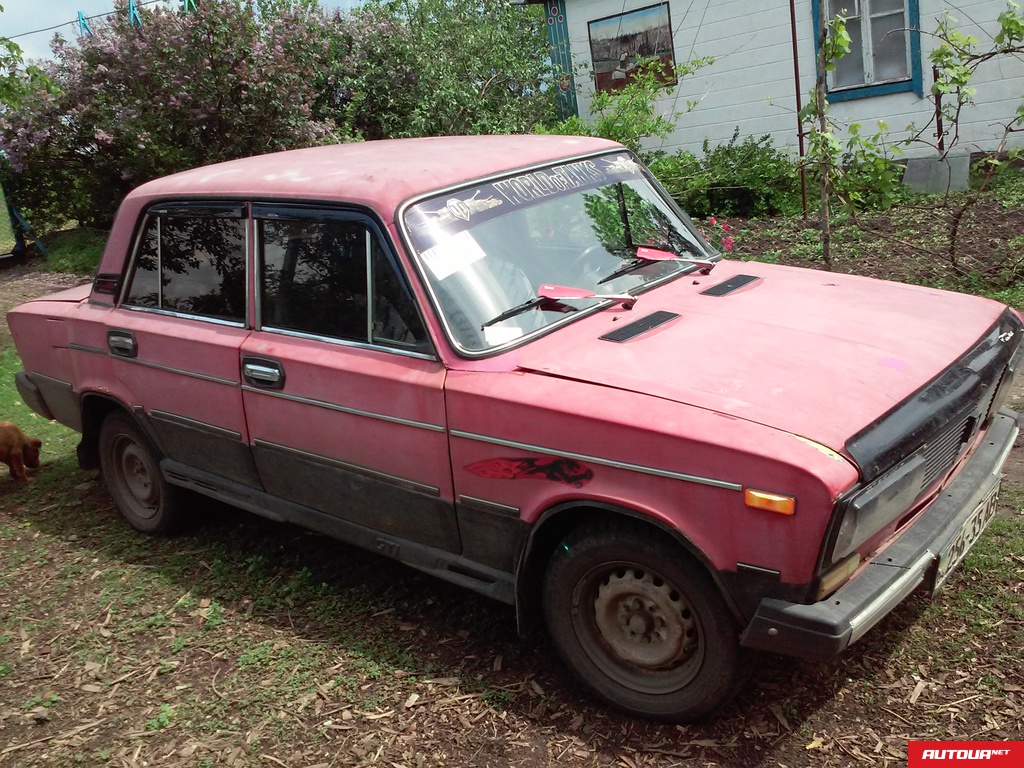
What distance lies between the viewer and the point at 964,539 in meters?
3.13

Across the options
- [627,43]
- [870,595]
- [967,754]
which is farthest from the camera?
[627,43]

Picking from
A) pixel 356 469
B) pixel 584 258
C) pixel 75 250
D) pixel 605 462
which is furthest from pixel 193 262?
pixel 75 250

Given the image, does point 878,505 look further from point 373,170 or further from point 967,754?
point 373,170

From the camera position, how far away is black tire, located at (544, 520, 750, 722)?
2.88m

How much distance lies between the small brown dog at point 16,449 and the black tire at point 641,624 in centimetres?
435

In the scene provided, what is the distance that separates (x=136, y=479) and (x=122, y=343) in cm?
91

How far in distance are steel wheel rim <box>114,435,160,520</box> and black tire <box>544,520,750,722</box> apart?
276 centimetres

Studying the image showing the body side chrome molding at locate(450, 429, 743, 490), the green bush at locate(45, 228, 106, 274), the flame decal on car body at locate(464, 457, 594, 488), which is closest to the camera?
the body side chrome molding at locate(450, 429, 743, 490)

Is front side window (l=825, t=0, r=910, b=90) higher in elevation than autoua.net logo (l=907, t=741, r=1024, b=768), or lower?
higher

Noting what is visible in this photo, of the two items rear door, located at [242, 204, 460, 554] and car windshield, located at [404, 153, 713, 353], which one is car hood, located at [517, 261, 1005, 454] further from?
rear door, located at [242, 204, 460, 554]

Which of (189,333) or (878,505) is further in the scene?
(189,333)

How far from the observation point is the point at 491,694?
3400 millimetres

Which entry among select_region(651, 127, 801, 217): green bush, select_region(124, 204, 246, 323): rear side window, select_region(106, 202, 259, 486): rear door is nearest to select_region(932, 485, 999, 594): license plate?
select_region(106, 202, 259, 486): rear door

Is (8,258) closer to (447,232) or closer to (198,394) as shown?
(198,394)
